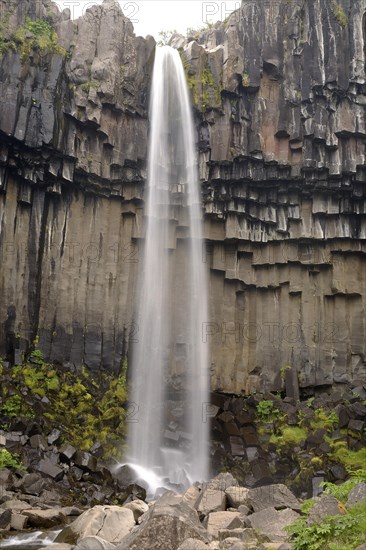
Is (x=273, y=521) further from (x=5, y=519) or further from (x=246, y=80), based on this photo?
(x=246, y=80)

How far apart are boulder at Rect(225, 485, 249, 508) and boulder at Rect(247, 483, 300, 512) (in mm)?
118

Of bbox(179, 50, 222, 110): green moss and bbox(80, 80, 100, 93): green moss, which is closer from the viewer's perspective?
bbox(80, 80, 100, 93): green moss

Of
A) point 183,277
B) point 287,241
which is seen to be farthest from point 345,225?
point 183,277

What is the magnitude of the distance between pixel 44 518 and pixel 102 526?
230 cm

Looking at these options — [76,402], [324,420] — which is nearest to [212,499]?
[76,402]

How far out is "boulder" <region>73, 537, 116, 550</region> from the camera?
9375mm

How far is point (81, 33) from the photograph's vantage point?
24172mm

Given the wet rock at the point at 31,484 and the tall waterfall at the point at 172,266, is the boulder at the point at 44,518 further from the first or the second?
the tall waterfall at the point at 172,266

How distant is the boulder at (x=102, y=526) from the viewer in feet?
34.8

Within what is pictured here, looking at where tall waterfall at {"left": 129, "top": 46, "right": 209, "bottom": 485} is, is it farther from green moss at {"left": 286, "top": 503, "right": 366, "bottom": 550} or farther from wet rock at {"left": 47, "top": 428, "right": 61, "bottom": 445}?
green moss at {"left": 286, "top": 503, "right": 366, "bottom": 550}

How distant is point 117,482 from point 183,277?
9359 mm

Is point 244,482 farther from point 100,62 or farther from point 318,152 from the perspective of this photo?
point 100,62

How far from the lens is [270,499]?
40.0 feet

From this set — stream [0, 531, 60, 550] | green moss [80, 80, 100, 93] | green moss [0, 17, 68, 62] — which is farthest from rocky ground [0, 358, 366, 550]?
green moss [0, 17, 68, 62]
